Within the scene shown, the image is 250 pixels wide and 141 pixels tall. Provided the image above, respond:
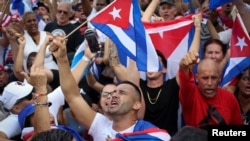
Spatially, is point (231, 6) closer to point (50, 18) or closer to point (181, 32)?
point (181, 32)

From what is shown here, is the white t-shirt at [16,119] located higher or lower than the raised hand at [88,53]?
lower

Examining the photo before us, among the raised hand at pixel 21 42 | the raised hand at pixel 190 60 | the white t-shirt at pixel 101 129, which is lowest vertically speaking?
the white t-shirt at pixel 101 129

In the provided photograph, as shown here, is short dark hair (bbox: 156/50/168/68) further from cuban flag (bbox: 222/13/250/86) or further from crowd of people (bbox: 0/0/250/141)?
→ cuban flag (bbox: 222/13/250/86)

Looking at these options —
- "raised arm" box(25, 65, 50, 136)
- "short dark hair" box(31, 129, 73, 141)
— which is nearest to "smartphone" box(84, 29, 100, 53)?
"raised arm" box(25, 65, 50, 136)

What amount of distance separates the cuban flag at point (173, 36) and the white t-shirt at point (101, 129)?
4.32 feet

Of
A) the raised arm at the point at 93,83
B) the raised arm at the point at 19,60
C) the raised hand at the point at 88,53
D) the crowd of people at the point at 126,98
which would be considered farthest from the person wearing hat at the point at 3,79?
the raised hand at the point at 88,53

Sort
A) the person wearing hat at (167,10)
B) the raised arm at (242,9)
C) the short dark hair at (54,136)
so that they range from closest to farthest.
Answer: the short dark hair at (54,136) → the raised arm at (242,9) → the person wearing hat at (167,10)

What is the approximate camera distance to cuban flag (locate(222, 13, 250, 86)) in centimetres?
656

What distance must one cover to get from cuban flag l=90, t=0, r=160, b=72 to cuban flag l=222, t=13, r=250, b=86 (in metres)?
1.00

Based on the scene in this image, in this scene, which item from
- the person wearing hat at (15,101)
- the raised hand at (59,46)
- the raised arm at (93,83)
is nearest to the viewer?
the raised hand at (59,46)

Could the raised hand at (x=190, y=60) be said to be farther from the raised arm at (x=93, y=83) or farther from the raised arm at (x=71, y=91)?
the raised arm at (x=93, y=83)

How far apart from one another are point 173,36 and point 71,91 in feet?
5.01

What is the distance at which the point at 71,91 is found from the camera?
548 cm

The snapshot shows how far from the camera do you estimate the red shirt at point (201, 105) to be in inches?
214
